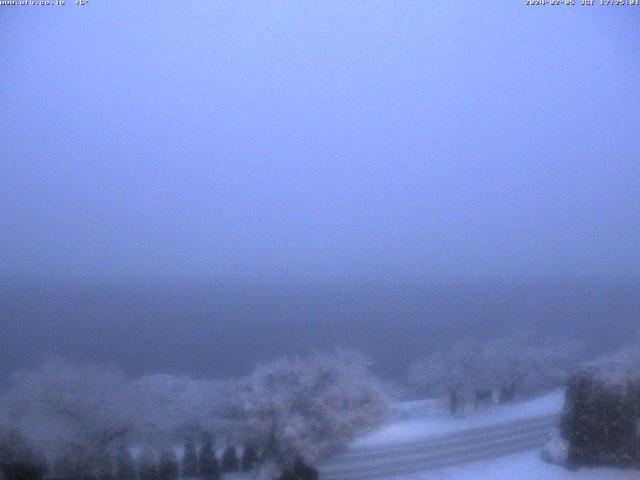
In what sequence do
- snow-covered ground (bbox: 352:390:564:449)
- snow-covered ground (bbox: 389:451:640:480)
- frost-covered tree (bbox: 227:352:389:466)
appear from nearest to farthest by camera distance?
frost-covered tree (bbox: 227:352:389:466), snow-covered ground (bbox: 389:451:640:480), snow-covered ground (bbox: 352:390:564:449)

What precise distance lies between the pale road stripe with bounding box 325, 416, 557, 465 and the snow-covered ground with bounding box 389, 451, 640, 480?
19 centimetres

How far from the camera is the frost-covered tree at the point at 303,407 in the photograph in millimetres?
3236

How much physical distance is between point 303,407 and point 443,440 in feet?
4.08

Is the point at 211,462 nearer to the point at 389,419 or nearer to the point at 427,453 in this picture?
the point at 389,419

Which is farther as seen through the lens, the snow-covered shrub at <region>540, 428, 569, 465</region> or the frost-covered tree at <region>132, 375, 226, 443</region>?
the snow-covered shrub at <region>540, 428, 569, 465</region>

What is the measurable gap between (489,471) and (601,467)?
2.67 ft

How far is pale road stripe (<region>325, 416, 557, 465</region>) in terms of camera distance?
3.48m

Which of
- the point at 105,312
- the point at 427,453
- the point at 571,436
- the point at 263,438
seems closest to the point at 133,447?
the point at 263,438

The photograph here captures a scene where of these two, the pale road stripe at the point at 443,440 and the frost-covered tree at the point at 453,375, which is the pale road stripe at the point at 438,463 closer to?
the pale road stripe at the point at 443,440

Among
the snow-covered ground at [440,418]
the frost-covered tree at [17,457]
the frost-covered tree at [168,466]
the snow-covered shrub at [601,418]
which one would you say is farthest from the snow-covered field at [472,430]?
the frost-covered tree at [17,457]

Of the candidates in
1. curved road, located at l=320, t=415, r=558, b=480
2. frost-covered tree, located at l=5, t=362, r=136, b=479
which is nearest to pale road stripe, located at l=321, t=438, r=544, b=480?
curved road, located at l=320, t=415, r=558, b=480

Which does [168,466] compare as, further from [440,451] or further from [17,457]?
[440,451]

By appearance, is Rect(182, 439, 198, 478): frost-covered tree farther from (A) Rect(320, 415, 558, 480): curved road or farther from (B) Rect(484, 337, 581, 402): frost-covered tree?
(B) Rect(484, 337, 581, 402): frost-covered tree

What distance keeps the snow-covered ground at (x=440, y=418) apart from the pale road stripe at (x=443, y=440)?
0.12 feet
